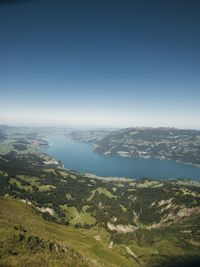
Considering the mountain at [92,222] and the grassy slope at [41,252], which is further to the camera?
the mountain at [92,222]

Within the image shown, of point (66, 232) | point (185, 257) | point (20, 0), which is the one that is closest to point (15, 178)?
point (66, 232)

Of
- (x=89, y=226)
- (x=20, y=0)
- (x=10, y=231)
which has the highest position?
(x=20, y=0)

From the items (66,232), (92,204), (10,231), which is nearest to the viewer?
(10,231)

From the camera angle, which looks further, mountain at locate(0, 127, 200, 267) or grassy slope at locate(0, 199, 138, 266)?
mountain at locate(0, 127, 200, 267)

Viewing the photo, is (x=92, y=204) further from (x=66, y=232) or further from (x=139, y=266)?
(x=139, y=266)

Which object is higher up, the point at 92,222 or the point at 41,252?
the point at 41,252

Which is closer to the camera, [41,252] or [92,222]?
[41,252]

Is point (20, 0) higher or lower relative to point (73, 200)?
higher

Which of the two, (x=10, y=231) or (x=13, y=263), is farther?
(x=10, y=231)

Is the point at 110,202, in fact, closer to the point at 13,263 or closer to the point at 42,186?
the point at 42,186

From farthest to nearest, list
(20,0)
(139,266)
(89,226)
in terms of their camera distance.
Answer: (89,226)
(139,266)
(20,0)

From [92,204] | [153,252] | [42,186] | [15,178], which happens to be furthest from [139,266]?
[15,178]
